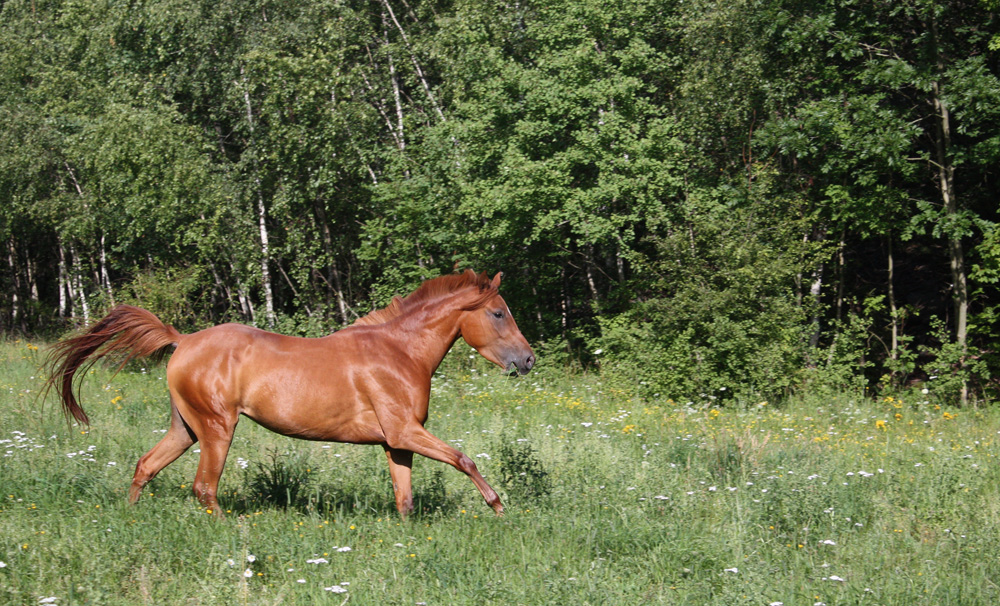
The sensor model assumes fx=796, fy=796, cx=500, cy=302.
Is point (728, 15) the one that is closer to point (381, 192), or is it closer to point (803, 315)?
point (803, 315)

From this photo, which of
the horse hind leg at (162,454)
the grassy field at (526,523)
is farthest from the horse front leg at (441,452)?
the horse hind leg at (162,454)

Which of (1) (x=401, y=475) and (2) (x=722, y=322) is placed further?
(2) (x=722, y=322)

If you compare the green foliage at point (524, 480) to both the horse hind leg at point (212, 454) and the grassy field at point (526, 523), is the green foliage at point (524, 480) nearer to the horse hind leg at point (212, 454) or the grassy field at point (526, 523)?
the grassy field at point (526, 523)

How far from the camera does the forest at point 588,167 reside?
13445mm

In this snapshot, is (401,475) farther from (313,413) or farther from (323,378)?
(323,378)

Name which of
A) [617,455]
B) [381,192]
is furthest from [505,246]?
[617,455]

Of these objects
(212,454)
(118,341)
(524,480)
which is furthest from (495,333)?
(118,341)

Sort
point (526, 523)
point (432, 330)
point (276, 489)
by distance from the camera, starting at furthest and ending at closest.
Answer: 1. point (276, 489)
2. point (432, 330)
3. point (526, 523)

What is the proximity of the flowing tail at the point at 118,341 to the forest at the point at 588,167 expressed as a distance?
25.1ft

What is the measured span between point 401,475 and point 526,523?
104 cm

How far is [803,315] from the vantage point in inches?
523

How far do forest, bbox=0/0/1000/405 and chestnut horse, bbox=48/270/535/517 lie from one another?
298 inches

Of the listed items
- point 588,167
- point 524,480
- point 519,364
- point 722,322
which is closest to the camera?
point 519,364

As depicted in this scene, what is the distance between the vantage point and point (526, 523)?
18.3 feet
